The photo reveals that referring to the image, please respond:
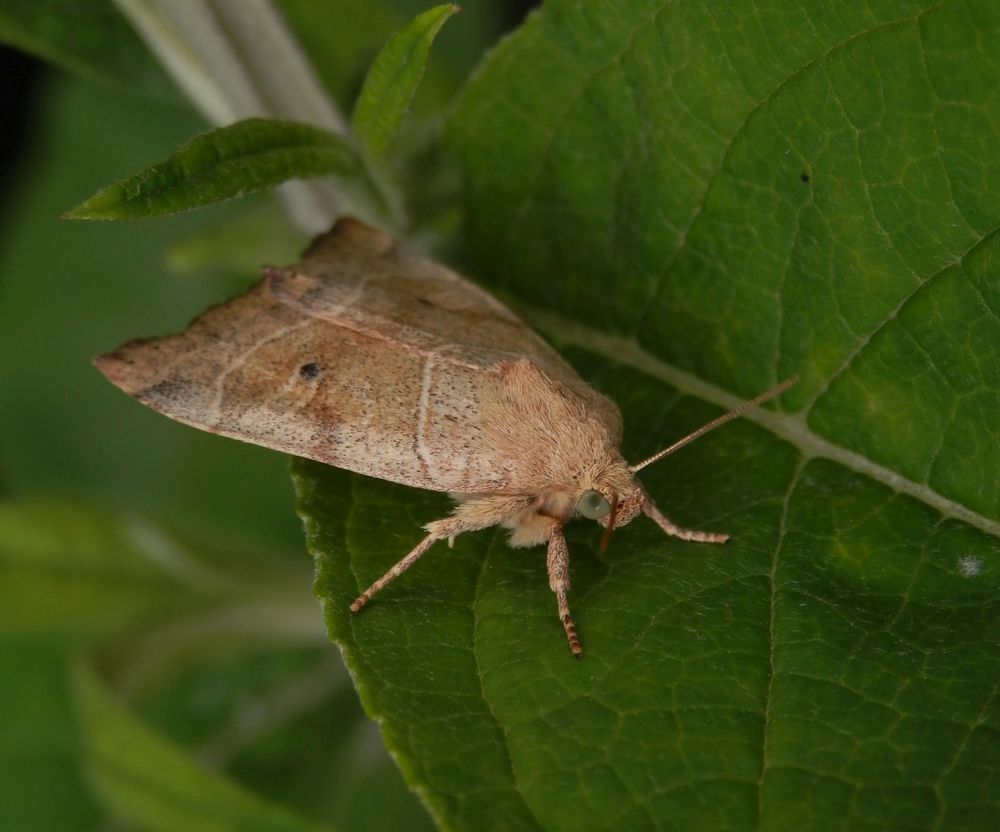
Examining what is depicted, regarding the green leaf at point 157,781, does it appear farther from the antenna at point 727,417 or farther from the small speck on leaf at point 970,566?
the small speck on leaf at point 970,566

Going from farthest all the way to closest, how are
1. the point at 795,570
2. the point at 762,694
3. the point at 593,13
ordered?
the point at 593,13, the point at 795,570, the point at 762,694

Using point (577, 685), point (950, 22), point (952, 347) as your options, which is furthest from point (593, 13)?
point (577, 685)

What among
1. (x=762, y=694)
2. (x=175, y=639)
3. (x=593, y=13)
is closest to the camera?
(x=762, y=694)

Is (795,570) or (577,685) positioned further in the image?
(795,570)

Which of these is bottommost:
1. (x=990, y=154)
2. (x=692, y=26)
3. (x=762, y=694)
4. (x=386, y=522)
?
(x=762, y=694)

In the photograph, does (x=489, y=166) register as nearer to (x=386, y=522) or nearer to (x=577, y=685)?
(x=386, y=522)
